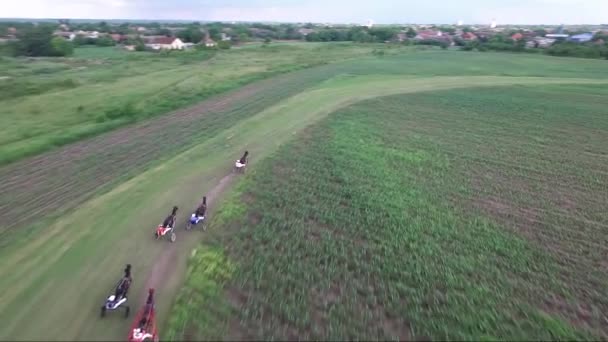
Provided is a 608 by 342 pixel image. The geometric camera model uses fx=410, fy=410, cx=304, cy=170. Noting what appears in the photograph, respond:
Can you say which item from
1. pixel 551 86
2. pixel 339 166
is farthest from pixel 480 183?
pixel 551 86

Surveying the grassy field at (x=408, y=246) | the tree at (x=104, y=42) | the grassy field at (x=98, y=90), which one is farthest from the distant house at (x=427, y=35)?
the grassy field at (x=408, y=246)

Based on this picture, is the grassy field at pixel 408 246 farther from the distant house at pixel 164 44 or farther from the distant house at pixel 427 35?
the distant house at pixel 427 35

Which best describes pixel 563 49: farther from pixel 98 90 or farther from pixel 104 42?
pixel 104 42

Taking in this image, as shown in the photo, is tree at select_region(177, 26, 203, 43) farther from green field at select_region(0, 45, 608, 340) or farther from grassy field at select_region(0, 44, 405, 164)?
green field at select_region(0, 45, 608, 340)

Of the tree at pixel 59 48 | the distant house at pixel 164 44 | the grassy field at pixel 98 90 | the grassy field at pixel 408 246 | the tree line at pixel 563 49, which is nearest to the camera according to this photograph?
the grassy field at pixel 408 246

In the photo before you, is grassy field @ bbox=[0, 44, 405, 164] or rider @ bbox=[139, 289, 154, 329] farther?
grassy field @ bbox=[0, 44, 405, 164]

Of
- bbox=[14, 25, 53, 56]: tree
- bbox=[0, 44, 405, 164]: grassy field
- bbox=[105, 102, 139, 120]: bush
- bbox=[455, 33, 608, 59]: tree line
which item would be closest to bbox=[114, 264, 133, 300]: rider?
bbox=[0, 44, 405, 164]: grassy field
